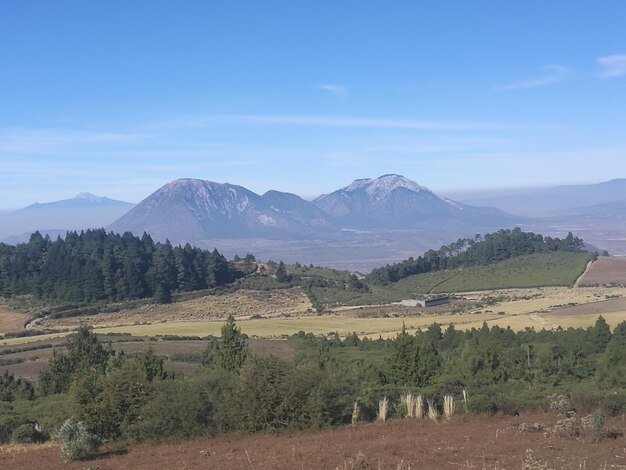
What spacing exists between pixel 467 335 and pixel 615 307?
31.1m

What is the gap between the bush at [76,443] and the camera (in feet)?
51.2

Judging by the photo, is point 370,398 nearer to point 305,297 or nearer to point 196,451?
point 196,451

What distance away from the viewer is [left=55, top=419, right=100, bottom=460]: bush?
614 inches

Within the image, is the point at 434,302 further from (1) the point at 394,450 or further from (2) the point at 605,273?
(1) the point at 394,450

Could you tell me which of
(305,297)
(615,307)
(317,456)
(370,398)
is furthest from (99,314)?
(317,456)

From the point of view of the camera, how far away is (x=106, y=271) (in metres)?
95.0

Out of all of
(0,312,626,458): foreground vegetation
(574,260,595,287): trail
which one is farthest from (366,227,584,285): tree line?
(0,312,626,458): foreground vegetation

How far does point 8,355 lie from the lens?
53719mm

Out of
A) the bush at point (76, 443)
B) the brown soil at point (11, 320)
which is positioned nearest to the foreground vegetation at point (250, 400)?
the bush at point (76, 443)

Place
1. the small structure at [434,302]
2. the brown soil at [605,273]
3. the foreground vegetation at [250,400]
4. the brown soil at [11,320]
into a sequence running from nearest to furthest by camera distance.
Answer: the foreground vegetation at [250,400] < the brown soil at [11,320] < the small structure at [434,302] < the brown soil at [605,273]

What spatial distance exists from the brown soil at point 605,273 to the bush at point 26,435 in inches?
3465

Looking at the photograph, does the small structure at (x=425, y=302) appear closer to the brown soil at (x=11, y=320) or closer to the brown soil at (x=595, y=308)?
the brown soil at (x=595, y=308)

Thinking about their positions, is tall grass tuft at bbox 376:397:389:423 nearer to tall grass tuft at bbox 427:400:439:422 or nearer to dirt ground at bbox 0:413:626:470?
dirt ground at bbox 0:413:626:470

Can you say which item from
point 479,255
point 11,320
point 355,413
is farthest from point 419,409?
point 479,255
